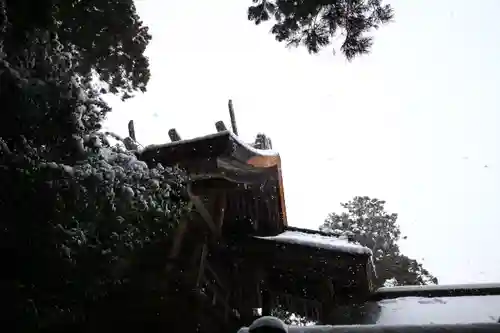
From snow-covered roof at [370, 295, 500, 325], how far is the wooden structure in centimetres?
72

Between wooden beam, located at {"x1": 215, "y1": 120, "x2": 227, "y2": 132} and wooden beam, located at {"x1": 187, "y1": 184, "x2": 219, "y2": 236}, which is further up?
wooden beam, located at {"x1": 215, "y1": 120, "x2": 227, "y2": 132}

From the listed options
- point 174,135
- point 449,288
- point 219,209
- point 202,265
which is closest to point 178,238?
point 202,265

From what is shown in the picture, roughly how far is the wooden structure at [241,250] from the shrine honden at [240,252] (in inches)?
0.5

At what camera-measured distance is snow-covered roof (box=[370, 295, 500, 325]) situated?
233 inches

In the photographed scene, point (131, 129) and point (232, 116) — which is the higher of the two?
point (232, 116)

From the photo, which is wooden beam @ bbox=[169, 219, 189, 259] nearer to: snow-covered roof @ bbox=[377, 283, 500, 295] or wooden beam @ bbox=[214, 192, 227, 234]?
wooden beam @ bbox=[214, 192, 227, 234]

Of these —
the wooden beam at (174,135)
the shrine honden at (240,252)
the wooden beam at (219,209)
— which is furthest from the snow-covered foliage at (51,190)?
the wooden beam at (219,209)

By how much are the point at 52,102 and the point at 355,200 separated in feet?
99.0

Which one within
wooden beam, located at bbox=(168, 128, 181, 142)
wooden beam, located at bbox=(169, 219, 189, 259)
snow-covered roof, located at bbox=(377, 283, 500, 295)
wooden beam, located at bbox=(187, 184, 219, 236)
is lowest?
snow-covered roof, located at bbox=(377, 283, 500, 295)

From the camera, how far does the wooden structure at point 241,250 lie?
5453 millimetres

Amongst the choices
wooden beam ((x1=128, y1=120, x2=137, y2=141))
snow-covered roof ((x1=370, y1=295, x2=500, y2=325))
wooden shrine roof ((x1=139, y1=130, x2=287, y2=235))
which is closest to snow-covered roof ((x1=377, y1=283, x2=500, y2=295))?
snow-covered roof ((x1=370, y1=295, x2=500, y2=325))

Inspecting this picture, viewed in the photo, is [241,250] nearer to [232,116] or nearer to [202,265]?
[202,265]

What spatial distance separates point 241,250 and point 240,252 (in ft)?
0.14

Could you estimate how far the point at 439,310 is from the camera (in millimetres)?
6684
